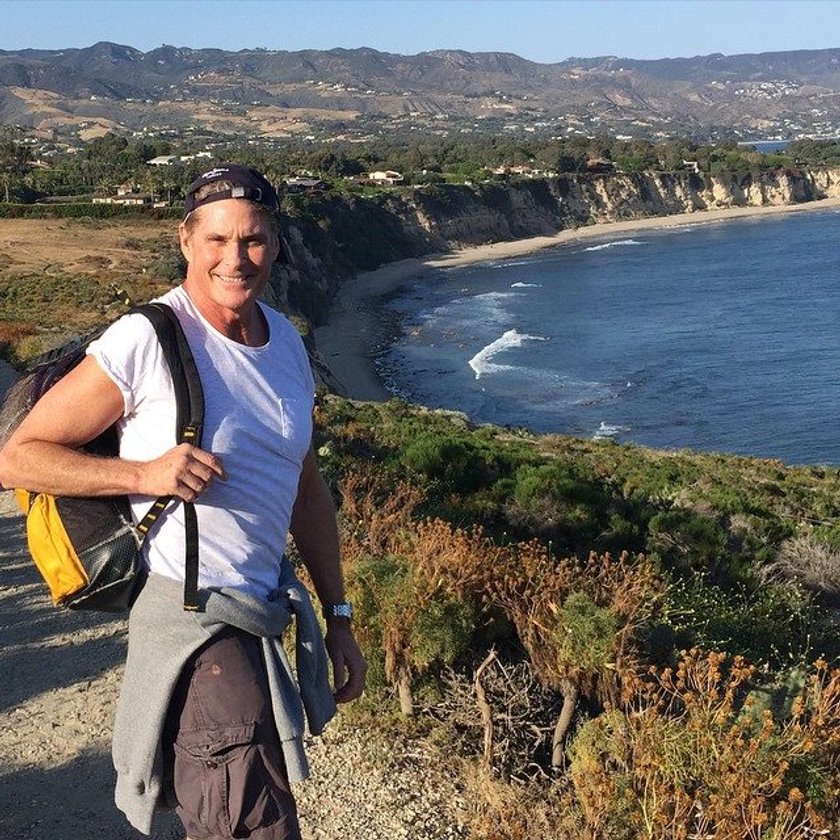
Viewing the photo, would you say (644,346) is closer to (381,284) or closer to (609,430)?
(609,430)

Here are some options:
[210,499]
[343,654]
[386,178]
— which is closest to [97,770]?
[343,654]

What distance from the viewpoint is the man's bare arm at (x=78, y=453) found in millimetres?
2135

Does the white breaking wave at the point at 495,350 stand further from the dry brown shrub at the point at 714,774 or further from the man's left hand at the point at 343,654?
the man's left hand at the point at 343,654

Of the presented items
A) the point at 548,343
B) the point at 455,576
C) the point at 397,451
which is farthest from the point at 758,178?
the point at 455,576

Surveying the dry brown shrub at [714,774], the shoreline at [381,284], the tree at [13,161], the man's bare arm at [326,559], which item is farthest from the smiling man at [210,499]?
the tree at [13,161]

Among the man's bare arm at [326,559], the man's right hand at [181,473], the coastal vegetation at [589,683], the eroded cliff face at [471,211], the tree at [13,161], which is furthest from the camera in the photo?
the tree at [13,161]

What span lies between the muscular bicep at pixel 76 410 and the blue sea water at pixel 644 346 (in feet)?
97.9

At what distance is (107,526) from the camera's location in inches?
87.7

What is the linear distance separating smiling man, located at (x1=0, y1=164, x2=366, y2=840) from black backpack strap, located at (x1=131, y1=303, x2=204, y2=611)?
0.08ft

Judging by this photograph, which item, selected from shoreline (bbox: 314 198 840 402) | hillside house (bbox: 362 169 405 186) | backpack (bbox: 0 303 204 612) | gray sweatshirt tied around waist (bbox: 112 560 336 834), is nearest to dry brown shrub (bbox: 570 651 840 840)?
gray sweatshirt tied around waist (bbox: 112 560 336 834)

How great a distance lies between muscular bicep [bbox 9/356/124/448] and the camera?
7.07 feet

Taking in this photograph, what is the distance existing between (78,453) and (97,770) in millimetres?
2736

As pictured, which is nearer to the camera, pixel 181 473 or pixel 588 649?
pixel 181 473

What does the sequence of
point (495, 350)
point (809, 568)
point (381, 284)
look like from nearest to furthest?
point (809, 568) → point (495, 350) → point (381, 284)
